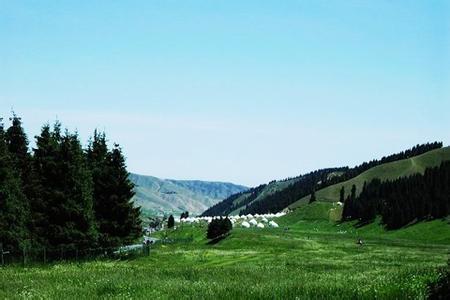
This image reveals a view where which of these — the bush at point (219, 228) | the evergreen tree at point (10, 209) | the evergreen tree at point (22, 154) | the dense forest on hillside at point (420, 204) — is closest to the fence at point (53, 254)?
the evergreen tree at point (10, 209)

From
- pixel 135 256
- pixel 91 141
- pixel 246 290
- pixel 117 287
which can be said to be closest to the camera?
pixel 246 290

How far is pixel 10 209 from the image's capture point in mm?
57688

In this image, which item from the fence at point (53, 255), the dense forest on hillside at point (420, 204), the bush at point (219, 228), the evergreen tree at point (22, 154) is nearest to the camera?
the fence at point (53, 255)

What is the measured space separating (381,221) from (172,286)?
6687 inches

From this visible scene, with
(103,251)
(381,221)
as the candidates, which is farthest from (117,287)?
(381,221)

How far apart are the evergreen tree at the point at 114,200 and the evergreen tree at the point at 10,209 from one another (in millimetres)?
11990

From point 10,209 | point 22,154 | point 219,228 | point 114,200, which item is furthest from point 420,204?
point 10,209

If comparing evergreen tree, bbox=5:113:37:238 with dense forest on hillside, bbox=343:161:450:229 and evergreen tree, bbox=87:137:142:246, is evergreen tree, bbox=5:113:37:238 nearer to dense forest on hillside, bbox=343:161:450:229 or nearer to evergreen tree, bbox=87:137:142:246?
evergreen tree, bbox=87:137:142:246

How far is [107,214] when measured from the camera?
70.4m

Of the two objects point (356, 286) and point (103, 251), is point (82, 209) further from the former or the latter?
point (356, 286)

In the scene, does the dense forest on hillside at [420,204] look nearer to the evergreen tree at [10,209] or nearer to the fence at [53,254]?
the fence at [53,254]

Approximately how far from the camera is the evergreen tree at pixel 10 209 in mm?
56844

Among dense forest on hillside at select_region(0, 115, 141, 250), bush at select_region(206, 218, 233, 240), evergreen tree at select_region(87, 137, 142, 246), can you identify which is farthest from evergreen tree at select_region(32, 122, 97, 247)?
bush at select_region(206, 218, 233, 240)

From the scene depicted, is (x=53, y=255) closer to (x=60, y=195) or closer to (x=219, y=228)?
(x=60, y=195)
